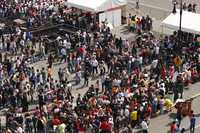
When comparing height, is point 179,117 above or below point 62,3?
below

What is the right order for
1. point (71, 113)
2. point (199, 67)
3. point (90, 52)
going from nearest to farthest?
point (71, 113) < point (199, 67) < point (90, 52)

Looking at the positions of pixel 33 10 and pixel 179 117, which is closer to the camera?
pixel 179 117

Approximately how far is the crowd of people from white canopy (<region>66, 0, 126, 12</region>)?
1461 mm

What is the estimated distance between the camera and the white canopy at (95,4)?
140 ft

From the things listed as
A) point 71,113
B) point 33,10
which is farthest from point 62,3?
point 71,113

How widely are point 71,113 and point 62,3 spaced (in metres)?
19.8

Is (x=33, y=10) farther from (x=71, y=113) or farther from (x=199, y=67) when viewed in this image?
(x=71, y=113)

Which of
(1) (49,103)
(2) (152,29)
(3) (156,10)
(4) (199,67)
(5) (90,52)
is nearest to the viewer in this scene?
(1) (49,103)

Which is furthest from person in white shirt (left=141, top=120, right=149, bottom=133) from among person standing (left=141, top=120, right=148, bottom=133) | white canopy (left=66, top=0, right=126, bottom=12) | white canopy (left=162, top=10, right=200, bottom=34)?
white canopy (left=66, top=0, right=126, bottom=12)

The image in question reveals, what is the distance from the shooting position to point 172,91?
31.9m

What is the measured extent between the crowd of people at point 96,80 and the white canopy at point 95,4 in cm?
146

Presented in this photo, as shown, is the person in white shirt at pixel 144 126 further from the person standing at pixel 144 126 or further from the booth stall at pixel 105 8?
the booth stall at pixel 105 8

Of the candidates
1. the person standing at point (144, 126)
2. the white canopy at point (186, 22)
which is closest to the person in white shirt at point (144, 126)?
Answer: the person standing at point (144, 126)

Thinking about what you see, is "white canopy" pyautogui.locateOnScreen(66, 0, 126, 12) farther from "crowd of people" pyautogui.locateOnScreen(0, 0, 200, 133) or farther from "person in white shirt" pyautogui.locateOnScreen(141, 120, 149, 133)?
"person in white shirt" pyautogui.locateOnScreen(141, 120, 149, 133)
